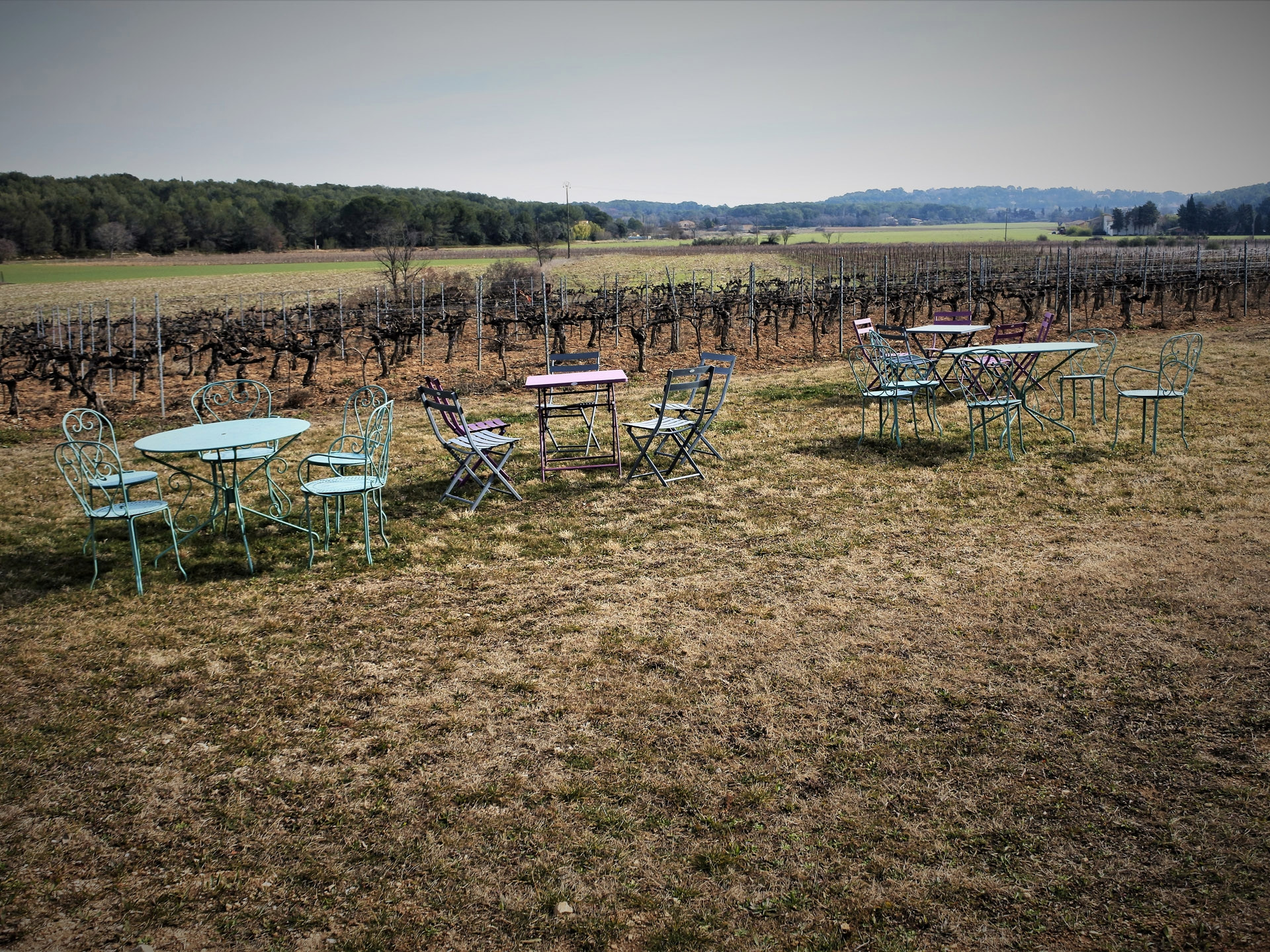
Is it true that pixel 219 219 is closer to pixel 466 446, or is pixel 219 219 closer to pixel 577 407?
pixel 577 407

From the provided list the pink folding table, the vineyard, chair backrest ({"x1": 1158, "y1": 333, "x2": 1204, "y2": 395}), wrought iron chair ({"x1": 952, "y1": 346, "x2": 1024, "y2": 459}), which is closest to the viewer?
the pink folding table

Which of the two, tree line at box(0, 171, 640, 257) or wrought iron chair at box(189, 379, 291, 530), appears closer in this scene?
wrought iron chair at box(189, 379, 291, 530)

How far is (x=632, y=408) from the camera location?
10195 mm

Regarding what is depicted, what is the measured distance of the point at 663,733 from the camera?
336 cm

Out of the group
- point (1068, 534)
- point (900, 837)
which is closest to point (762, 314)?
point (1068, 534)

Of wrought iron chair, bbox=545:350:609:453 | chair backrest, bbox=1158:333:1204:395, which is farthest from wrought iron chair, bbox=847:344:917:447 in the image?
wrought iron chair, bbox=545:350:609:453

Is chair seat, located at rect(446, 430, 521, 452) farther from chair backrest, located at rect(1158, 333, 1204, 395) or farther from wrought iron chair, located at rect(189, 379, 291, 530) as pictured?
chair backrest, located at rect(1158, 333, 1204, 395)

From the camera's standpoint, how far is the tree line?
60625 mm

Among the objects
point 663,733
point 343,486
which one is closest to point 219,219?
point 343,486

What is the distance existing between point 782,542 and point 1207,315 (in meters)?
17.5

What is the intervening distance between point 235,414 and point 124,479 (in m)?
6.80

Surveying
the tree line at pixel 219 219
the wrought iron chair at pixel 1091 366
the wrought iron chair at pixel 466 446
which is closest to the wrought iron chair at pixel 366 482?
the wrought iron chair at pixel 466 446

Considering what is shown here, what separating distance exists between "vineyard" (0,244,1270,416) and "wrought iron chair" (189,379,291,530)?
22.9 inches

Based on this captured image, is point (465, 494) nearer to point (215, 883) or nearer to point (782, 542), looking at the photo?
point (782, 542)
